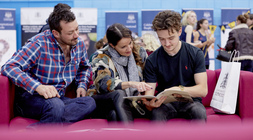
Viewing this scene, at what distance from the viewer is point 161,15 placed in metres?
2.05

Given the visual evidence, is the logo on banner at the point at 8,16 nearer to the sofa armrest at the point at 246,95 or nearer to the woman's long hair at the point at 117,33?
the woman's long hair at the point at 117,33

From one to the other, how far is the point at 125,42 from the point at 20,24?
5941mm

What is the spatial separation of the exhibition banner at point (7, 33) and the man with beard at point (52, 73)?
4906mm

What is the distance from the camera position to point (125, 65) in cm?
227

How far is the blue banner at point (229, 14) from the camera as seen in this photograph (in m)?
7.39

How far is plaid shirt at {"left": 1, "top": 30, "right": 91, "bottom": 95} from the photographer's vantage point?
1998mm

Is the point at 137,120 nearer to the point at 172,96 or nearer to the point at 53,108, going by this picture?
the point at 172,96

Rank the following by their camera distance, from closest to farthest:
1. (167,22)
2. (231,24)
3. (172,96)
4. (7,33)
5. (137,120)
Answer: (172,96) → (167,22) → (137,120) → (7,33) → (231,24)

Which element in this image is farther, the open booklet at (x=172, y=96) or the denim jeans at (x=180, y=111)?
the denim jeans at (x=180, y=111)

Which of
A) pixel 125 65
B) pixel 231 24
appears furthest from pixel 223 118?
pixel 231 24

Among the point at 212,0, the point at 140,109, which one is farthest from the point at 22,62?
the point at 212,0

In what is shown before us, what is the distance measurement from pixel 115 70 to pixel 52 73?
0.49 meters

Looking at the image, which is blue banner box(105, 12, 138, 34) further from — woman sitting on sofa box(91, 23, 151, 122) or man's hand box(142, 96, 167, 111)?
man's hand box(142, 96, 167, 111)

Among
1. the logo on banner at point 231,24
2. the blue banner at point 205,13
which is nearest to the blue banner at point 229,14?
the logo on banner at point 231,24
